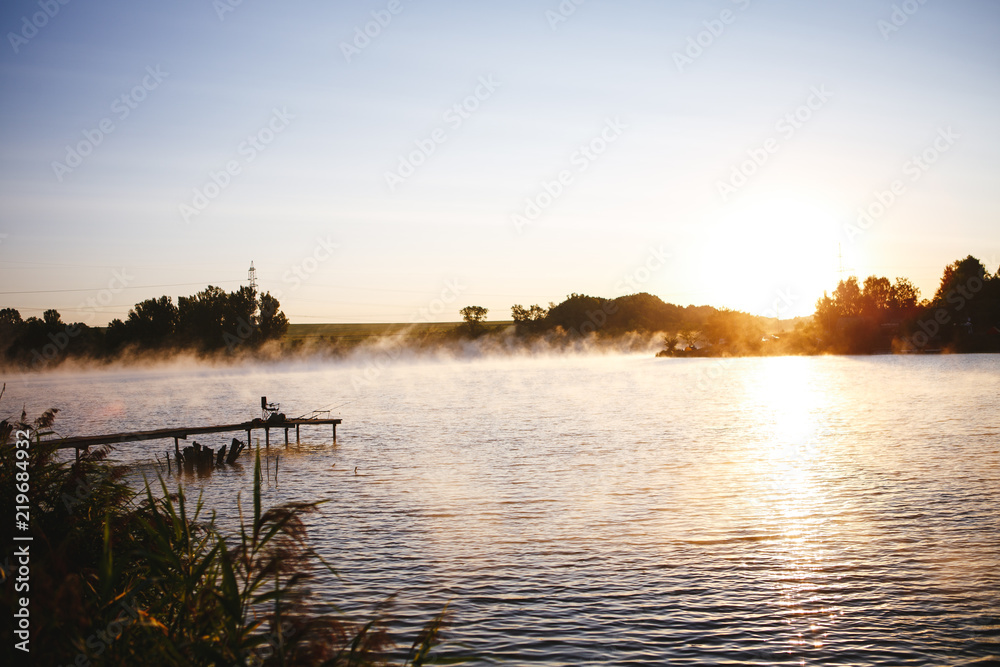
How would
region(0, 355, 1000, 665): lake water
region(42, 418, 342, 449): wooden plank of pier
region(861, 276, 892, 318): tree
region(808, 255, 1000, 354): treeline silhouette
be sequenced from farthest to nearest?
region(861, 276, 892, 318): tree → region(808, 255, 1000, 354): treeline silhouette → region(42, 418, 342, 449): wooden plank of pier → region(0, 355, 1000, 665): lake water

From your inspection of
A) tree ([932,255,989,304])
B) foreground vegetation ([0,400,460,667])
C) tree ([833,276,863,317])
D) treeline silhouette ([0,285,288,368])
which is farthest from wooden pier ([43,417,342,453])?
tree ([833,276,863,317])

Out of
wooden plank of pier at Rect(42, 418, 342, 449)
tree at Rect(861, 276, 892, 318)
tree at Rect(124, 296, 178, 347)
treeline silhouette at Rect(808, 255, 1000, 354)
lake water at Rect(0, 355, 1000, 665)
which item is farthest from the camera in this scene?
tree at Rect(861, 276, 892, 318)

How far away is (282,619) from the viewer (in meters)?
5.91

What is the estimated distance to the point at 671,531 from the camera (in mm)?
18234

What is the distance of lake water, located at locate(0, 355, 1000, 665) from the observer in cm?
1186

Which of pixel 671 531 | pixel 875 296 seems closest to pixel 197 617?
pixel 671 531

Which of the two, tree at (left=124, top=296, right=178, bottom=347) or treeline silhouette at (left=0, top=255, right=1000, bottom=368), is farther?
tree at (left=124, top=296, right=178, bottom=347)

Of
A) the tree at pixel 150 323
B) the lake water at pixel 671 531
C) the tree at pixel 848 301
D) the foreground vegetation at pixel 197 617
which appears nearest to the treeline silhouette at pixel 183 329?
the tree at pixel 150 323

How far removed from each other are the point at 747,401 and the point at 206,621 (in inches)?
2345

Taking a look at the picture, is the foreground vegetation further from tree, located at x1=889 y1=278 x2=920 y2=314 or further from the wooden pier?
tree, located at x1=889 y1=278 x2=920 y2=314

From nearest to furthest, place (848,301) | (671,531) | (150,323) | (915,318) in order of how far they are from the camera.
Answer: (671,531), (915,318), (150,323), (848,301)

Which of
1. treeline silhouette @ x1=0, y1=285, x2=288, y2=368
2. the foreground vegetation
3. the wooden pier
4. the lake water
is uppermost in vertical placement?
treeline silhouette @ x1=0, y1=285, x2=288, y2=368

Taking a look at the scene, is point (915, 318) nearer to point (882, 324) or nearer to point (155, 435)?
point (882, 324)

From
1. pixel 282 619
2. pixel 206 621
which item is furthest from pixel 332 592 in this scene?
pixel 282 619
